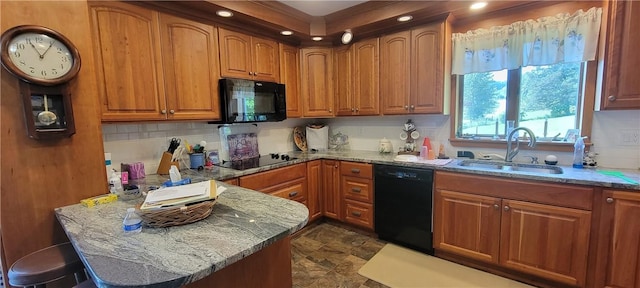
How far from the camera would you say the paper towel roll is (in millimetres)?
3580

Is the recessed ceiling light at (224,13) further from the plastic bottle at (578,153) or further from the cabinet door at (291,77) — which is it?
the plastic bottle at (578,153)

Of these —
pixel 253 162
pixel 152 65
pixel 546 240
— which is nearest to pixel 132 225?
pixel 152 65

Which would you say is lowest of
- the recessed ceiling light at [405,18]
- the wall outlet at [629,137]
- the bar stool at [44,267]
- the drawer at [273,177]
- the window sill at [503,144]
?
the bar stool at [44,267]

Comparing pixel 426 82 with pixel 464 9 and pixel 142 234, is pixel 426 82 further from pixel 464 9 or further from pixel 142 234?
pixel 142 234

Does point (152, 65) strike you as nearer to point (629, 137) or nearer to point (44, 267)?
point (44, 267)

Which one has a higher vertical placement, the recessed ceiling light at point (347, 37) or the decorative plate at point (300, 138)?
the recessed ceiling light at point (347, 37)

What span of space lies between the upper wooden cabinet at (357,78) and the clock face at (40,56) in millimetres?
2420

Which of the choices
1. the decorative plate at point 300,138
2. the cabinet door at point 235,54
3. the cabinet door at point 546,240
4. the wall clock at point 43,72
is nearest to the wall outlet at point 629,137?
the cabinet door at point 546,240

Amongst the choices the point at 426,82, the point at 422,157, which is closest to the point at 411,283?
the point at 422,157

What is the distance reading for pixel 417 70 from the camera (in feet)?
8.95

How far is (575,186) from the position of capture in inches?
71.8

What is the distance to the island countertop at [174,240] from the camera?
2.73 feet

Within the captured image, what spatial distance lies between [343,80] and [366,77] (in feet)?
1.00

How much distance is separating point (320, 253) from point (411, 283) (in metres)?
0.85
